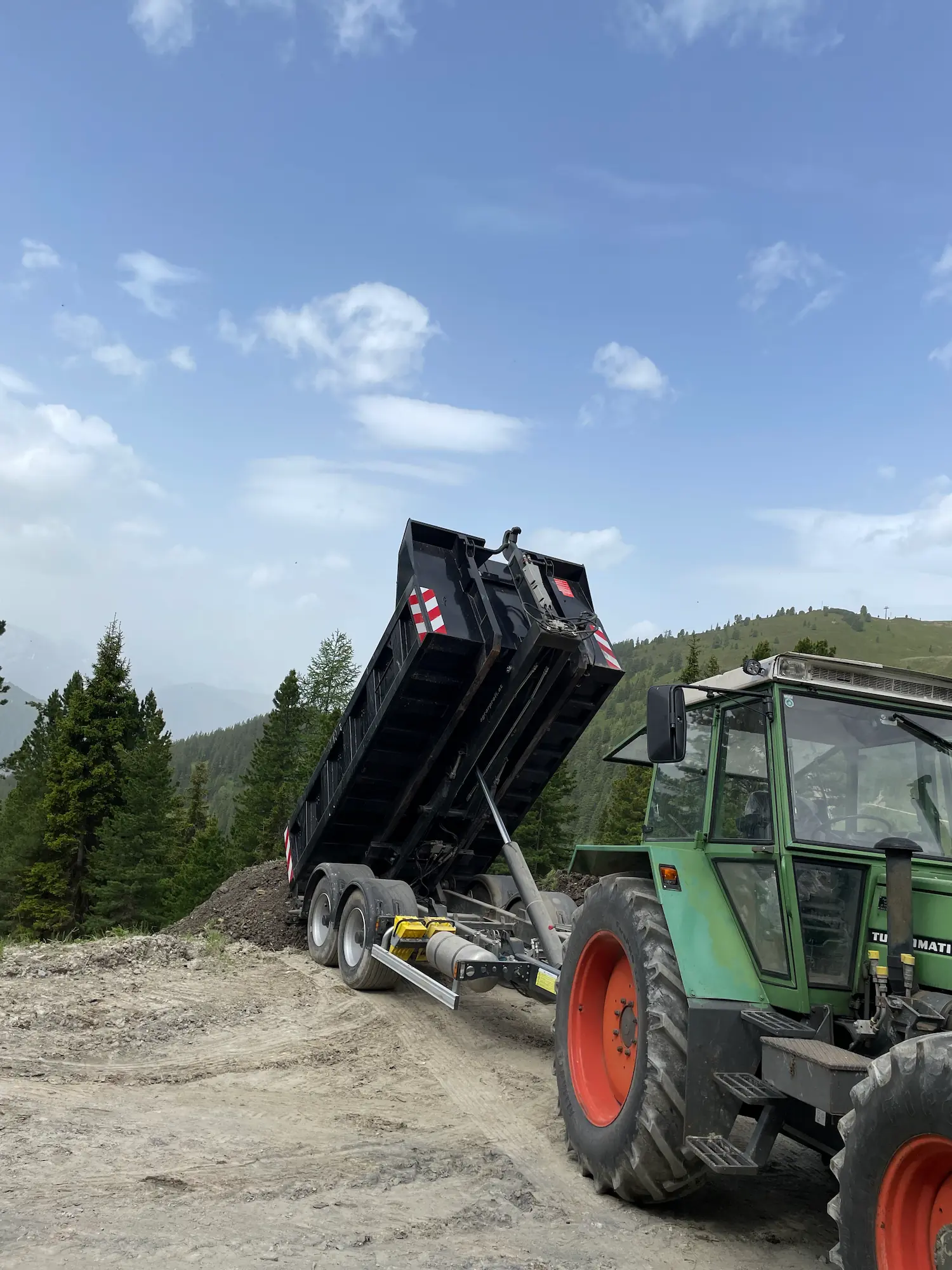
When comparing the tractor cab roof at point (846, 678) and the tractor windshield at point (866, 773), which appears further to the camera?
the tractor cab roof at point (846, 678)

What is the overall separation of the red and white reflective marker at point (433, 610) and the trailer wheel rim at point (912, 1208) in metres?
5.03

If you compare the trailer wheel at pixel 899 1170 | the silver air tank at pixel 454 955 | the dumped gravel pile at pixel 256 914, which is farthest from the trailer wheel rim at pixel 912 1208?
the dumped gravel pile at pixel 256 914

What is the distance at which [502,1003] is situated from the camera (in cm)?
803

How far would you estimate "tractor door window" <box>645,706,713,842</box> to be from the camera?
460 centimetres

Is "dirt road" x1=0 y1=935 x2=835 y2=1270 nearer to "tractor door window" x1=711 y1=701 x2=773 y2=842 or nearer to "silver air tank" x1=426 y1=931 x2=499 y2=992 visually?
"silver air tank" x1=426 y1=931 x2=499 y2=992

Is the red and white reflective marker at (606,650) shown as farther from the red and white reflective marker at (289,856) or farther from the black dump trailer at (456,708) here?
the red and white reflective marker at (289,856)

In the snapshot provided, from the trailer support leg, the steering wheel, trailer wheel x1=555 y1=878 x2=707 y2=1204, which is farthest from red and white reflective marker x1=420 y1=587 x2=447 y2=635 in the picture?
the steering wheel

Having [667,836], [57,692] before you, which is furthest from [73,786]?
[667,836]

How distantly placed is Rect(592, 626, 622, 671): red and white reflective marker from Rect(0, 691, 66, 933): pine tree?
26.6 metres

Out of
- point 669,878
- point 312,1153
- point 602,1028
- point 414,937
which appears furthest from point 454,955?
point 669,878

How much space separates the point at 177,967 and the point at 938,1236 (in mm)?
7305

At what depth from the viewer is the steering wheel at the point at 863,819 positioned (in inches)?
154

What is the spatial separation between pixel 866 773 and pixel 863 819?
0.20m

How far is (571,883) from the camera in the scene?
493 inches
